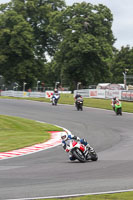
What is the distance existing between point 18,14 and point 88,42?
17412 mm

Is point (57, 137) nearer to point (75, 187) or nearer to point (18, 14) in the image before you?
point (75, 187)

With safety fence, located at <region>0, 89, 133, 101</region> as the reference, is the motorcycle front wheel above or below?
below

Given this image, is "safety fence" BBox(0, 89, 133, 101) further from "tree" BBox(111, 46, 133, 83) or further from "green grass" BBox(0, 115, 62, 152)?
"tree" BBox(111, 46, 133, 83)

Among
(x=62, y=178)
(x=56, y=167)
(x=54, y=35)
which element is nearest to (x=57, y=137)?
(x=56, y=167)

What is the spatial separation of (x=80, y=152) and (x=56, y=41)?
66.1m

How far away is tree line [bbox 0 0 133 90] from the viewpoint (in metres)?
64.5

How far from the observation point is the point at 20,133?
22125 millimetres

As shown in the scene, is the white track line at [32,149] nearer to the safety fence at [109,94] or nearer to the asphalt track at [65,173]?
the asphalt track at [65,173]

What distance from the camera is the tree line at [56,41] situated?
6450cm

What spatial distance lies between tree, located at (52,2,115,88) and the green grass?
1426 inches

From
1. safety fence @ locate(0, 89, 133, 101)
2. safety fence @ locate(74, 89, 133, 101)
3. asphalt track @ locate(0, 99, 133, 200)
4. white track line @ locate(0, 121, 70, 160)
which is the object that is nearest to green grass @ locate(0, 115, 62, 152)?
white track line @ locate(0, 121, 70, 160)

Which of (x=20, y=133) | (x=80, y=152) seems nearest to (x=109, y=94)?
(x=20, y=133)

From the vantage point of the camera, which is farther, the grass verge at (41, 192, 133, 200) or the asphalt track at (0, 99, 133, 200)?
the asphalt track at (0, 99, 133, 200)

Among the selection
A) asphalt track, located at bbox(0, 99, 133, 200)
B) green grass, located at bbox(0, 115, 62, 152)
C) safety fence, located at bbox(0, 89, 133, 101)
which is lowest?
green grass, located at bbox(0, 115, 62, 152)
